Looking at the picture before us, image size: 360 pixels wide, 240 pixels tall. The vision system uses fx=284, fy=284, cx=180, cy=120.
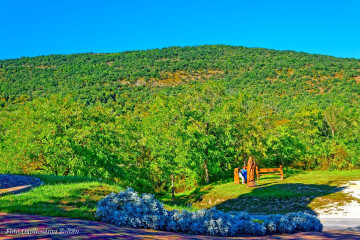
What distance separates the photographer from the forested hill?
72062mm

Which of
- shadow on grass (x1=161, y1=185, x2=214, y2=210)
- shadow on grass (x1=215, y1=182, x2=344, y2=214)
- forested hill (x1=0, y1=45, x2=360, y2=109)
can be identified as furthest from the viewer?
forested hill (x1=0, y1=45, x2=360, y2=109)

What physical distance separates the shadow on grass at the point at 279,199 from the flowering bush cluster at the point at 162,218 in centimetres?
733

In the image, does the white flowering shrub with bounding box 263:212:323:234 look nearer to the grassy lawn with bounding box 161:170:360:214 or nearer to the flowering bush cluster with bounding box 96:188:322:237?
the flowering bush cluster with bounding box 96:188:322:237

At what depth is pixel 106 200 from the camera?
675 centimetres

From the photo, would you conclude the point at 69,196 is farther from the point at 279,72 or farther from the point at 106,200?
the point at 279,72

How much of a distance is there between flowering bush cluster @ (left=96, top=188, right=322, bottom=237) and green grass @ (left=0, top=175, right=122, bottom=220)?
0.53 m

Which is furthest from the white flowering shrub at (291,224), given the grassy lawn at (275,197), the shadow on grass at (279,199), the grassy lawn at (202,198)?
the shadow on grass at (279,199)

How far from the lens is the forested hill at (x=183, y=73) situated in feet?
236

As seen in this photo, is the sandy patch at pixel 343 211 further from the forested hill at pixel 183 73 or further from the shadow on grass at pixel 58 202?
the forested hill at pixel 183 73

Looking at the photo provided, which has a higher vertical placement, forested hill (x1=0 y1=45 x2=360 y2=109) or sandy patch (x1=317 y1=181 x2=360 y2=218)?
forested hill (x1=0 y1=45 x2=360 y2=109)

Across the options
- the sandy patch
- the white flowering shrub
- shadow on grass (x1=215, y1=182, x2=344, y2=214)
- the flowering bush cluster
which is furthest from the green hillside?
the white flowering shrub

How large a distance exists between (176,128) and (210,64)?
84254mm

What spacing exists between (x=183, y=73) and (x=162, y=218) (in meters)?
96.8

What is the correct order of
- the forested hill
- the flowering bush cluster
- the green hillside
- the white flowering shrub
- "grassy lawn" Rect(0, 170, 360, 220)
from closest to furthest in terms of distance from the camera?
the flowering bush cluster < "grassy lawn" Rect(0, 170, 360, 220) < the white flowering shrub < the green hillside < the forested hill
